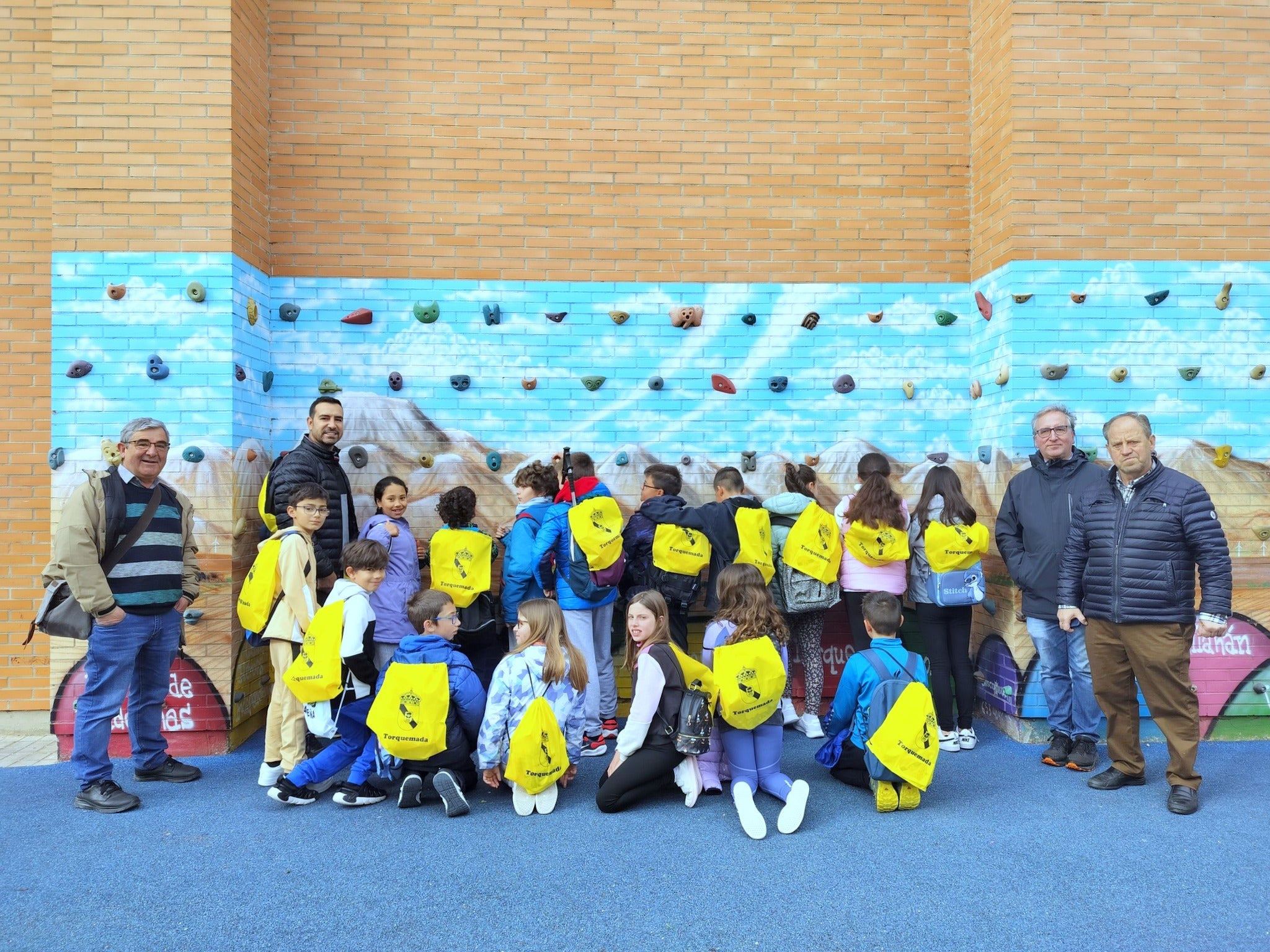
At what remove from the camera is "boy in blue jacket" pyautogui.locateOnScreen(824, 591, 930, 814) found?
14.7 feet

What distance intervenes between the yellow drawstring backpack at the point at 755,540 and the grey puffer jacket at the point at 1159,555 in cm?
187

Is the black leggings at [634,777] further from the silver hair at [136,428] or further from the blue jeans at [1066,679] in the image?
the silver hair at [136,428]

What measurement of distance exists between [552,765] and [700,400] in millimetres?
3016

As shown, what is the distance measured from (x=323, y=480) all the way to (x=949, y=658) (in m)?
4.16

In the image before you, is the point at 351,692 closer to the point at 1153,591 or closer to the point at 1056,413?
the point at 1153,591

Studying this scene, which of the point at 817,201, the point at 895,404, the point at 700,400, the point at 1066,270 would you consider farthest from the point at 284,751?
the point at 1066,270

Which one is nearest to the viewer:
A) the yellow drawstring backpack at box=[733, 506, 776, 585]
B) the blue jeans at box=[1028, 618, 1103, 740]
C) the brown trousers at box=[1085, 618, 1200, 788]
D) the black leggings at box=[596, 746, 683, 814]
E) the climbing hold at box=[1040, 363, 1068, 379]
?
the black leggings at box=[596, 746, 683, 814]

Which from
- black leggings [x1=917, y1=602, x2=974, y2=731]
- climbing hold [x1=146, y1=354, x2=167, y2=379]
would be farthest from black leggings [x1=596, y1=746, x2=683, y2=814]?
climbing hold [x1=146, y1=354, x2=167, y2=379]

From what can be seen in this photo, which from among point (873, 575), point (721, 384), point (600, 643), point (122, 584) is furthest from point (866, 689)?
point (122, 584)

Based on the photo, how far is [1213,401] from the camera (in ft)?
19.1

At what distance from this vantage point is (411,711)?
428cm

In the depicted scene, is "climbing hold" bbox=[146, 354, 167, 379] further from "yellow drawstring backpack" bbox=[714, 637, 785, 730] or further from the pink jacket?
the pink jacket

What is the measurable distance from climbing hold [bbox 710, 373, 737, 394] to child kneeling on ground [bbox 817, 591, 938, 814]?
216cm

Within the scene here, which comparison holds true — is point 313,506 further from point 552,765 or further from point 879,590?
point 879,590
